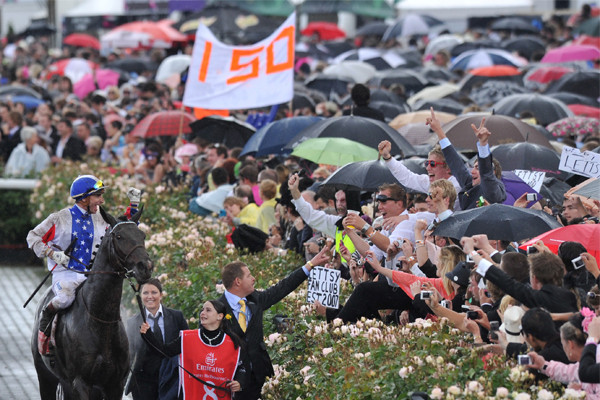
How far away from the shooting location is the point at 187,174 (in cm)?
1828

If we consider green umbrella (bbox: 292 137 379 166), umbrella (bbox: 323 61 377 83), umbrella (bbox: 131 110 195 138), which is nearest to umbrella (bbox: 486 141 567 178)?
green umbrella (bbox: 292 137 379 166)

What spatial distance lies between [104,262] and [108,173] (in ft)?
32.1

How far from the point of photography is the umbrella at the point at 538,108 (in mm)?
17286

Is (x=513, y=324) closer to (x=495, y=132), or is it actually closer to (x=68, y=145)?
(x=495, y=132)

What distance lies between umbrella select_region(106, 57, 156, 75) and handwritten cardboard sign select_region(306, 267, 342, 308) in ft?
86.3

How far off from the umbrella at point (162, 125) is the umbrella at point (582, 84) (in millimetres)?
6477

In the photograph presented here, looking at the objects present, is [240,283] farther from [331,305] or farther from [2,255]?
[2,255]

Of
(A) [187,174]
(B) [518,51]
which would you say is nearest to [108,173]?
(A) [187,174]

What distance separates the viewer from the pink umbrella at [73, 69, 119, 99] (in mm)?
31234

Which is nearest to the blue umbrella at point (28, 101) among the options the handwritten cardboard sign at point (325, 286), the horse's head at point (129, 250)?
the horse's head at point (129, 250)

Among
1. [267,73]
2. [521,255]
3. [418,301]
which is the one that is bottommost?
[267,73]

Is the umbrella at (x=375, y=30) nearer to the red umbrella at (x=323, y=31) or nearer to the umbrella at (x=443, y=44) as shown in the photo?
the red umbrella at (x=323, y=31)

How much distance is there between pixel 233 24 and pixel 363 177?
2429cm

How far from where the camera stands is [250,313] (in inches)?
371
